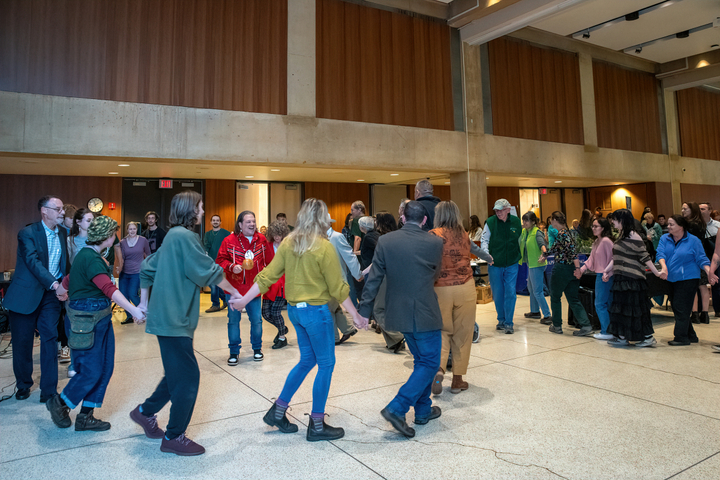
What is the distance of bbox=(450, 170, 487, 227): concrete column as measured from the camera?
1173 centimetres

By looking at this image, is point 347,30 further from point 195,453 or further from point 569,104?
point 195,453

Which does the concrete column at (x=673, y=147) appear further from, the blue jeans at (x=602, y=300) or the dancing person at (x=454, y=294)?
the dancing person at (x=454, y=294)

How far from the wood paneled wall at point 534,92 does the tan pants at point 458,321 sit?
9.45m

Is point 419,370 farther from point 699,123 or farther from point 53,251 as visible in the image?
point 699,123

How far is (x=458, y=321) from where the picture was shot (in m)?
3.99

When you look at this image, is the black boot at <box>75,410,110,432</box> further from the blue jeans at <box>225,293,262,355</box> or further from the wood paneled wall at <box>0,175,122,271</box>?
the wood paneled wall at <box>0,175,122,271</box>

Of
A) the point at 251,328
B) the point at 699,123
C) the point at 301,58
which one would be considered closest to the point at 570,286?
the point at 251,328

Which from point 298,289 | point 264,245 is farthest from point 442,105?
point 298,289

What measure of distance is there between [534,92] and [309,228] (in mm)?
12127

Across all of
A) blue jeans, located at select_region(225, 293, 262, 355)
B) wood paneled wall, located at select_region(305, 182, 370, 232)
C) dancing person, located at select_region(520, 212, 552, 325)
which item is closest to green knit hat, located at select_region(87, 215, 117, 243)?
blue jeans, located at select_region(225, 293, 262, 355)

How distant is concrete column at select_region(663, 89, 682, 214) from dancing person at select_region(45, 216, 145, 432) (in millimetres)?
18325

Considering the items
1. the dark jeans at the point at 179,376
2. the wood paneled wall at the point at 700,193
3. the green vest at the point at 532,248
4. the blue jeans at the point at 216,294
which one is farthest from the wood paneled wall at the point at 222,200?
the wood paneled wall at the point at 700,193

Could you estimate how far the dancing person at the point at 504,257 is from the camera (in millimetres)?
6523

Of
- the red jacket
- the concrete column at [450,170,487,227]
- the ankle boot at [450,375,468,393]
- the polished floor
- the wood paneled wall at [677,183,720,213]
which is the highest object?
the wood paneled wall at [677,183,720,213]
